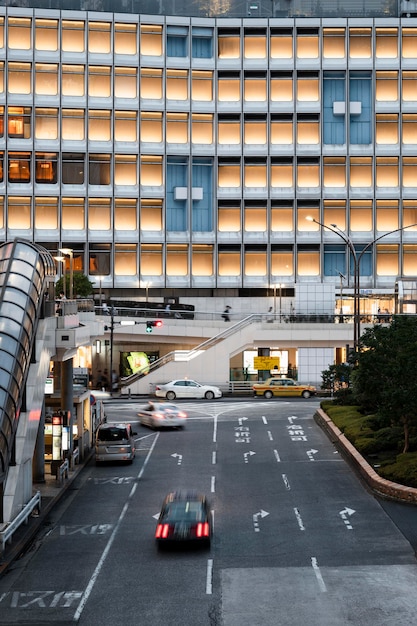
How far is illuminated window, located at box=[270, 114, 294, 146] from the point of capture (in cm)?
9788

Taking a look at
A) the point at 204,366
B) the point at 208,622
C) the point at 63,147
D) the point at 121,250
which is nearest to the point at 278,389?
the point at 204,366

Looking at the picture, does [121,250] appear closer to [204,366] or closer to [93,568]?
[204,366]

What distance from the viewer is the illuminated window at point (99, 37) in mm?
96688

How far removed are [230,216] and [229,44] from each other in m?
16.7

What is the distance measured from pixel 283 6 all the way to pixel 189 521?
81888 mm

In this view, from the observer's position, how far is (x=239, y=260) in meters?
98.1

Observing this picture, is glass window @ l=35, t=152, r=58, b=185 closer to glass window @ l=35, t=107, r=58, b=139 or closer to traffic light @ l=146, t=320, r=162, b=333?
glass window @ l=35, t=107, r=58, b=139

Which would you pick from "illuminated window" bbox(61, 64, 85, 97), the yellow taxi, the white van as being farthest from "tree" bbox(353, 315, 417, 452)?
"illuminated window" bbox(61, 64, 85, 97)

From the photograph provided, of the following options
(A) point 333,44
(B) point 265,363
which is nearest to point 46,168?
(A) point 333,44

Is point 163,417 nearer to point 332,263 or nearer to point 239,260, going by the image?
point 239,260

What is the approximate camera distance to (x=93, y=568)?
2720 cm

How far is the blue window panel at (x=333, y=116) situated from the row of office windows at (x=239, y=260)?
1033 centimetres

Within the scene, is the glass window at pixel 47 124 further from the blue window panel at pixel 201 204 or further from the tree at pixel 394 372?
the tree at pixel 394 372

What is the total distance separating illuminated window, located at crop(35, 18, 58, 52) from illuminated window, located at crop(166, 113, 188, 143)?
1274 centimetres
